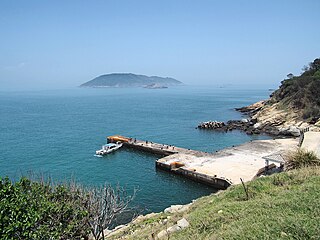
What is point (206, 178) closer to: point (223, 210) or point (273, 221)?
point (223, 210)

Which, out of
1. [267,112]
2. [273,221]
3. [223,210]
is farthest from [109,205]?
[267,112]

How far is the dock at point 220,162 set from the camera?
2893cm

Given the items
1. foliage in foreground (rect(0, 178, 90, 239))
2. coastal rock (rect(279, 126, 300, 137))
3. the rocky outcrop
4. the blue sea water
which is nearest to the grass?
foliage in foreground (rect(0, 178, 90, 239))

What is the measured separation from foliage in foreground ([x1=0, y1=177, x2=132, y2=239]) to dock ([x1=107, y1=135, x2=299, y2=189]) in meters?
18.0

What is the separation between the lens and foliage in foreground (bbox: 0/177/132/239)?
28.9ft

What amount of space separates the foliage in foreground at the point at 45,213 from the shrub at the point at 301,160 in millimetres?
11239

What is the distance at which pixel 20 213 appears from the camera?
918 centimetres

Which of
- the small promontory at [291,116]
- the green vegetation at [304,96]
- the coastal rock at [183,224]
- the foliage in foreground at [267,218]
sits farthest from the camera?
the green vegetation at [304,96]

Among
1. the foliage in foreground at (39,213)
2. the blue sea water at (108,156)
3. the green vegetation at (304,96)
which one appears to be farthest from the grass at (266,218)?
the green vegetation at (304,96)

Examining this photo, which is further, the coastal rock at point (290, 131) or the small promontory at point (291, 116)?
the small promontory at point (291, 116)

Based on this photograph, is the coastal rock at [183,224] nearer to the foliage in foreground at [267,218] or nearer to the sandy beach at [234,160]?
the foliage in foreground at [267,218]

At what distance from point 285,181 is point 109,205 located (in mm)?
8529

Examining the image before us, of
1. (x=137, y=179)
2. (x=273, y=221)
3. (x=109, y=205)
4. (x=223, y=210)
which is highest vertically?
(x=273, y=221)

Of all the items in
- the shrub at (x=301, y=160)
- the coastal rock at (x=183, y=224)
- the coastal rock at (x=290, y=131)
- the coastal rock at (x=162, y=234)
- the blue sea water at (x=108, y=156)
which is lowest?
the blue sea water at (x=108, y=156)
